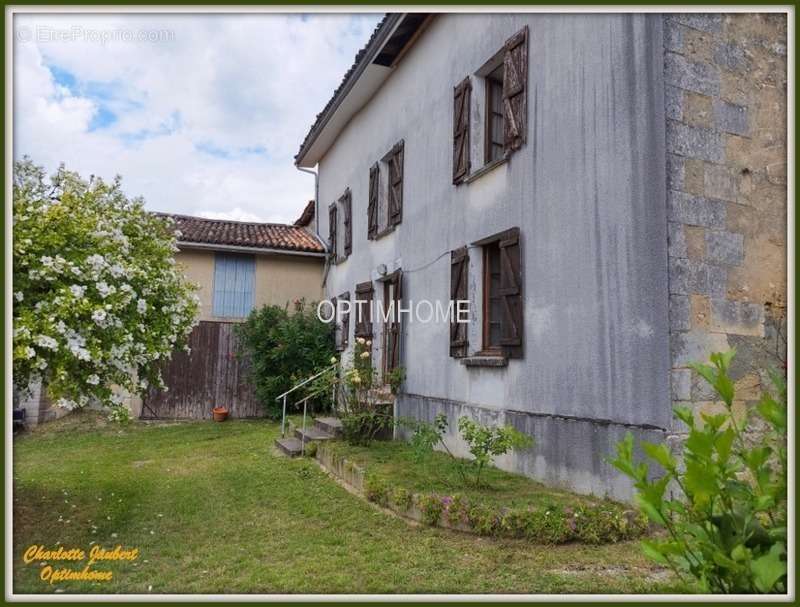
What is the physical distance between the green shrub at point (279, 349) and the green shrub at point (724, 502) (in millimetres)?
10801

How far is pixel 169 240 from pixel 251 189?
617 cm

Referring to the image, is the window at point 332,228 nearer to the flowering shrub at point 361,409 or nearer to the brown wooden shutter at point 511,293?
the flowering shrub at point 361,409

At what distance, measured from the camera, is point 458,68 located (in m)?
8.01

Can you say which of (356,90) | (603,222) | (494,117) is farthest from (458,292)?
(356,90)

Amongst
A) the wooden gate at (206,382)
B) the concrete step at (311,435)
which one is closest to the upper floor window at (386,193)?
the concrete step at (311,435)

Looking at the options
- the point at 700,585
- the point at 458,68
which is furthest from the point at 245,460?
the point at 700,585

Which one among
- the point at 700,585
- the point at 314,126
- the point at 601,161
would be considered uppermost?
the point at 314,126

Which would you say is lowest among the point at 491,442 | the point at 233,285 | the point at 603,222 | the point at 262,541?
the point at 262,541

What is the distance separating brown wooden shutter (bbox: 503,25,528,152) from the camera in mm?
6422

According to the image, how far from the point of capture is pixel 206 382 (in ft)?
43.5

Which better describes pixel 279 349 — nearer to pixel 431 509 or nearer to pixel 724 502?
pixel 431 509

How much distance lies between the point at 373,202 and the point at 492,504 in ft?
24.1

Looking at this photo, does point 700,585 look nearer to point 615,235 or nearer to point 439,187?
point 615,235

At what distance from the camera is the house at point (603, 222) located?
4.74 m
